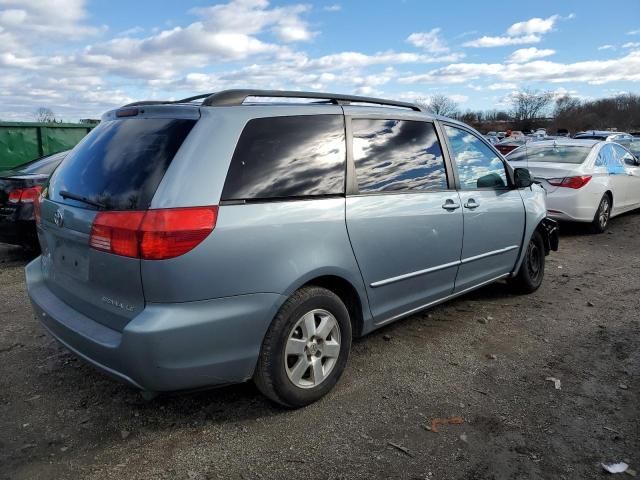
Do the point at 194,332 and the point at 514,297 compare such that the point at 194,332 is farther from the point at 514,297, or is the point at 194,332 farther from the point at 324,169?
the point at 514,297

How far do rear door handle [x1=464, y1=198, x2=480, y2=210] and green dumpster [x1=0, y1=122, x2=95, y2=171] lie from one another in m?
11.2

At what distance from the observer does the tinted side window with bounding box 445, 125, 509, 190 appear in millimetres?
4312

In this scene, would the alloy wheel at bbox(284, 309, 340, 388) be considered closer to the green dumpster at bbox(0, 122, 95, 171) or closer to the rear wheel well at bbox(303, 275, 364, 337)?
the rear wheel well at bbox(303, 275, 364, 337)

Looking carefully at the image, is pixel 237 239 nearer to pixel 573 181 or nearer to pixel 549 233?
pixel 549 233

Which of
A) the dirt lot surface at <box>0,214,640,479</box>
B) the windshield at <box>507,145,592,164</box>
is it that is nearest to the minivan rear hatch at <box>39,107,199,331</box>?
the dirt lot surface at <box>0,214,640,479</box>

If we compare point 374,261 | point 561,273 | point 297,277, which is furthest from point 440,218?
point 561,273

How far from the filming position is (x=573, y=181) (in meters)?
8.24

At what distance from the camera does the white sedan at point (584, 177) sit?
830 centimetres

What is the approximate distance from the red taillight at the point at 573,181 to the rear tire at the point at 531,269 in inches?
127

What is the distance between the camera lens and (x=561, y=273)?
6406 mm

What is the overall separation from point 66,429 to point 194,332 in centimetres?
106

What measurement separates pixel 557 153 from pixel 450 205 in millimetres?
5975

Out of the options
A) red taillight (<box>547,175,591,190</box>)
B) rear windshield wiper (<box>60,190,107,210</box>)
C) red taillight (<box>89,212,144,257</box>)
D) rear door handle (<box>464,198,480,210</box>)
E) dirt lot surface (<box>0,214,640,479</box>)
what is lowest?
dirt lot surface (<box>0,214,640,479</box>)

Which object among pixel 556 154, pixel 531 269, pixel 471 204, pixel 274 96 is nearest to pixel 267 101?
pixel 274 96
